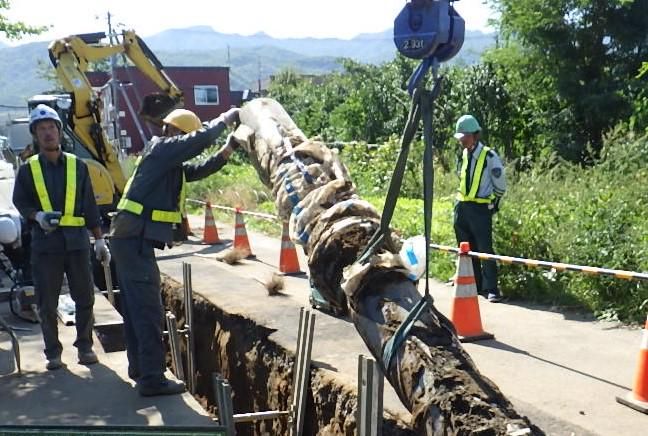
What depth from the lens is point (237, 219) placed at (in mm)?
12359

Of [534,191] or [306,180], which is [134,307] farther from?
[534,191]

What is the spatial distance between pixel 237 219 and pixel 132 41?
3804 millimetres

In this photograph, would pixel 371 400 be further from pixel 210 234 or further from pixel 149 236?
pixel 210 234

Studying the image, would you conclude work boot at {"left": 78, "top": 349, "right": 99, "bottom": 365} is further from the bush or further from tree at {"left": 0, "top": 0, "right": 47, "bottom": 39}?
tree at {"left": 0, "top": 0, "right": 47, "bottom": 39}

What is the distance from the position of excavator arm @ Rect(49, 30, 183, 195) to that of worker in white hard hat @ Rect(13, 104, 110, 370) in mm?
5451

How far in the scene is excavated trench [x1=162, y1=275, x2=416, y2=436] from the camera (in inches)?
211

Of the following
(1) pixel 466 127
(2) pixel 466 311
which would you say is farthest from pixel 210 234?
(2) pixel 466 311

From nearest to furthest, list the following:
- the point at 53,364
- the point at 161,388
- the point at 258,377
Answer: the point at 161,388
the point at 53,364
the point at 258,377

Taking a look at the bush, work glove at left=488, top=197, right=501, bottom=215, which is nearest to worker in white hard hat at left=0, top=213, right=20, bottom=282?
work glove at left=488, top=197, right=501, bottom=215

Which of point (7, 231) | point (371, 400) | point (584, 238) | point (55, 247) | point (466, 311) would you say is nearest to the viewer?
point (371, 400)

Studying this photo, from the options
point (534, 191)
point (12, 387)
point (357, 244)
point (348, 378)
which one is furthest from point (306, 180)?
point (534, 191)

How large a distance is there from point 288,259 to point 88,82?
4598mm

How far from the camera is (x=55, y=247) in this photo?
5867mm

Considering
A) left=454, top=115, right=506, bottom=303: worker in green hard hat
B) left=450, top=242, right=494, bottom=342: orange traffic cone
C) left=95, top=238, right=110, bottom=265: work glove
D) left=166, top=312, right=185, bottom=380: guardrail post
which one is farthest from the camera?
left=454, top=115, right=506, bottom=303: worker in green hard hat
